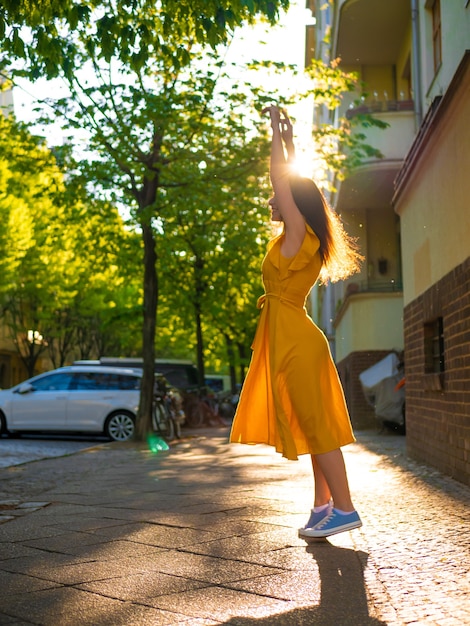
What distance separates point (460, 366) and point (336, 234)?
353 cm

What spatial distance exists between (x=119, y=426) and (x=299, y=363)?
14.7 metres

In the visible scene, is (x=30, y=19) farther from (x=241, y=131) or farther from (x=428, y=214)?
(x=241, y=131)

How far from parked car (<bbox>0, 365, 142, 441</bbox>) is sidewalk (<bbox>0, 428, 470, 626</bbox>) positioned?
33.9 ft

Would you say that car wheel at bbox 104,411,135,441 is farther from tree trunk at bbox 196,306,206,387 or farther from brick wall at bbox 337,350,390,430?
tree trunk at bbox 196,306,206,387

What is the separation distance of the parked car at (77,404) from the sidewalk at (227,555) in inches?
407

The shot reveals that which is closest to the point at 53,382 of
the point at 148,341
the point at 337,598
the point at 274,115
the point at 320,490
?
the point at 148,341

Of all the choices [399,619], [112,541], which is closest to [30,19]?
[112,541]

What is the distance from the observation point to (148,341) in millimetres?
19156

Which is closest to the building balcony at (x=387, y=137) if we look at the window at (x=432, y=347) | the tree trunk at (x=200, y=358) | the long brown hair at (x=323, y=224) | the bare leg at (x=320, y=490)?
the window at (x=432, y=347)

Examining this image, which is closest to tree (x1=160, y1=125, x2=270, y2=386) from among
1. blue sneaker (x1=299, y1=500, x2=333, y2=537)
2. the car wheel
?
the car wheel

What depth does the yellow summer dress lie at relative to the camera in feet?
16.8

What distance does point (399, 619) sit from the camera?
3.41 meters

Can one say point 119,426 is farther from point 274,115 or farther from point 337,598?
point 337,598

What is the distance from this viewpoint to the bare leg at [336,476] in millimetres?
5121
